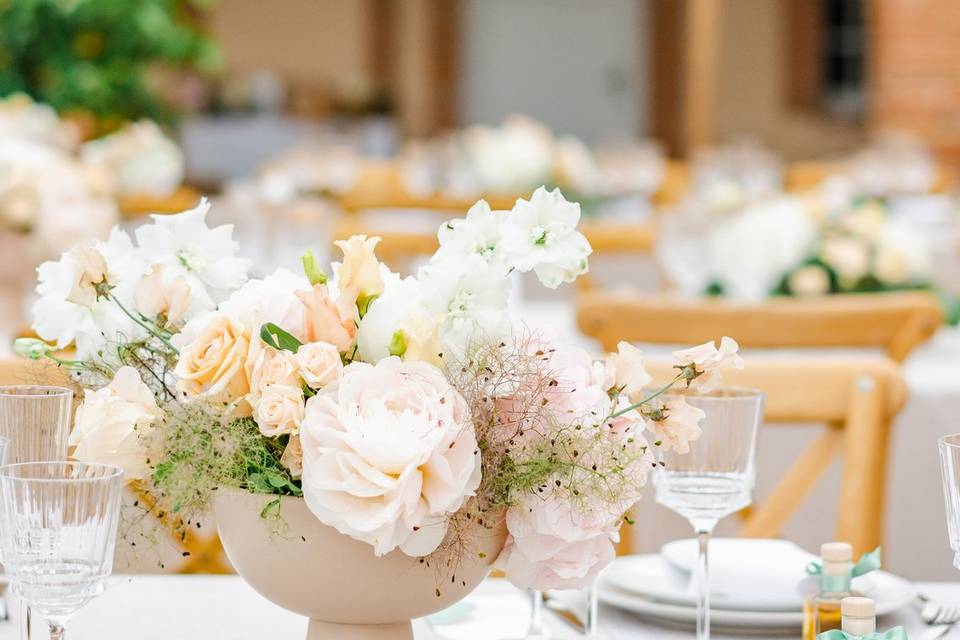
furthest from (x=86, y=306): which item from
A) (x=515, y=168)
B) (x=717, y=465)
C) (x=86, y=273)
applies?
(x=515, y=168)

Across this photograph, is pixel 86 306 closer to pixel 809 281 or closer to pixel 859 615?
pixel 859 615

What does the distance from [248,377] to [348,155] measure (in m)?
4.95

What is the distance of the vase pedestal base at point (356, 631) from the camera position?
1.04 metres

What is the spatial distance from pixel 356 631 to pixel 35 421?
264 millimetres

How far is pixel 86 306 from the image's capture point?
1.07 meters

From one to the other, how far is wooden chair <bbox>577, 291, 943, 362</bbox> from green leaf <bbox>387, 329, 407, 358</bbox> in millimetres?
1180

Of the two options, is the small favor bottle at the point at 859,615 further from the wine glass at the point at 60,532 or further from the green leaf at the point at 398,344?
the wine glass at the point at 60,532

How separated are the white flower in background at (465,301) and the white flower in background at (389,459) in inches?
1.9

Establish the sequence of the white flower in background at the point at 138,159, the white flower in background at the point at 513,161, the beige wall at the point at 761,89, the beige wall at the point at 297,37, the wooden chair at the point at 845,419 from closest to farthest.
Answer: the wooden chair at the point at 845,419
the white flower in background at the point at 138,159
the white flower in background at the point at 513,161
the beige wall at the point at 761,89
the beige wall at the point at 297,37

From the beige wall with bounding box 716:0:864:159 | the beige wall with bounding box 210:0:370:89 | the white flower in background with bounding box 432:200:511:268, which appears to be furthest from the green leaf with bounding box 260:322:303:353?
the beige wall with bounding box 210:0:370:89

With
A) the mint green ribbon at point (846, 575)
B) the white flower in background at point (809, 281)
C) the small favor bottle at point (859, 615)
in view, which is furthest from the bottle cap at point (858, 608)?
the white flower in background at point (809, 281)

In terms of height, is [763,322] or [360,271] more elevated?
[360,271]

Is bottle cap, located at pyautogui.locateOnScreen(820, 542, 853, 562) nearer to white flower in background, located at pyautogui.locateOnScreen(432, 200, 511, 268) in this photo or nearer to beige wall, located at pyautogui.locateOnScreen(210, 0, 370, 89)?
white flower in background, located at pyautogui.locateOnScreen(432, 200, 511, 268)

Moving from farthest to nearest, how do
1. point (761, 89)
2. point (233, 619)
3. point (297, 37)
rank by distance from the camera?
point (297, 37) → point (761, 89) → point (233, 619)
